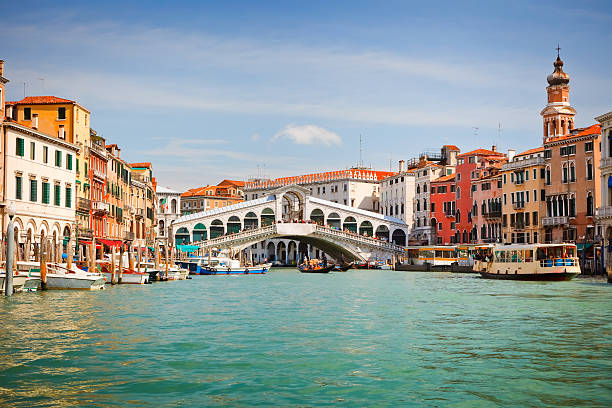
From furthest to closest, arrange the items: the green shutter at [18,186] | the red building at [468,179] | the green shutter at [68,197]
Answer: the red building at [468,179] → the green shutter at [68,197] → the green shutter at [18,186]

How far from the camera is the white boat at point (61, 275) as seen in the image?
24516mm

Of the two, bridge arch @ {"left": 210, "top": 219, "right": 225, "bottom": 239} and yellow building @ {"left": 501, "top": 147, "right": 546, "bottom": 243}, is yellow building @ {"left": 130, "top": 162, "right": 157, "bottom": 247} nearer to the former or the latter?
bridge arch @ {"left": 210, "top": 219, "right": 225, "bottom": 239}

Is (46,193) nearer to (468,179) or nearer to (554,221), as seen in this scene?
(554,221)

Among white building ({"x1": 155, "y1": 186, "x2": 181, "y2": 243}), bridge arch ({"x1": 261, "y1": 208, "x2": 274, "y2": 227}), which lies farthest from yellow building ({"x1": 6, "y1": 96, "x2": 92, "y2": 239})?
white building ({"x1": 155, "y1": 186, "x2": 181, "y2": 243})

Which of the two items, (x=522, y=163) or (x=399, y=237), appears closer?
(x=522, y=163)

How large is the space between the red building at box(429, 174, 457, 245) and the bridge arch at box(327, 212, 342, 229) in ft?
27.5

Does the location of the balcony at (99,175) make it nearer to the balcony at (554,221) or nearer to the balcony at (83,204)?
the balcony at (83,204)

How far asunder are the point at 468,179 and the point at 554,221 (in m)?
13.9

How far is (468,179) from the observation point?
6056cm

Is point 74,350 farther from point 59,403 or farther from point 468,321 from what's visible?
point 468,321

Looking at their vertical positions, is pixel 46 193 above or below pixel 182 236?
above

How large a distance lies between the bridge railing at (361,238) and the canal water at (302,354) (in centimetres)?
4164

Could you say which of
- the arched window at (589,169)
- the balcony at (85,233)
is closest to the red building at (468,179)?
the arched window at (589,169)

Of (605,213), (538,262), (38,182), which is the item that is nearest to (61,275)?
(38,182)
